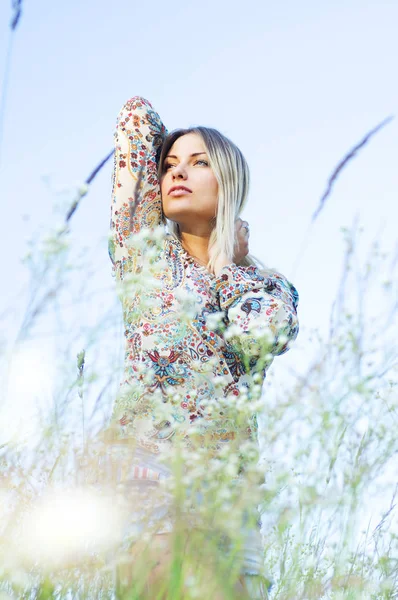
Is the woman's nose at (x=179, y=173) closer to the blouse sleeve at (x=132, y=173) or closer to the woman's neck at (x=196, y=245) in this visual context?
the blouse sleeve at (x=132, y=173)

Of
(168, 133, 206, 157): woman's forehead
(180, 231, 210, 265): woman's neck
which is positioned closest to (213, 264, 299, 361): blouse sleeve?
(180, 231, 210, 265): woman's neck

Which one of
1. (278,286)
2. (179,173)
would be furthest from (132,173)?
(278,286)

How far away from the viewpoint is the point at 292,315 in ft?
7.76

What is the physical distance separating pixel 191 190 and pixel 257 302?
607mm

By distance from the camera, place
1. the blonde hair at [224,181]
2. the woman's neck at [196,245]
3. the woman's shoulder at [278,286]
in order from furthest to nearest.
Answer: the woman's neck at [196,245] → the blonde hair at [224,181] → the woman's shoulder at [278,286]

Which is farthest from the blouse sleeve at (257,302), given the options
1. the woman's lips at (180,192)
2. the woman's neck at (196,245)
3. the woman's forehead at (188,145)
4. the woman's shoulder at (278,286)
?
the woman's forehead at (188,145)

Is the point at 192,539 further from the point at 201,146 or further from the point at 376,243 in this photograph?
the point at 201,146

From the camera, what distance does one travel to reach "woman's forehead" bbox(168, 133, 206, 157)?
2.88m

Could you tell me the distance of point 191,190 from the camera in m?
2.74

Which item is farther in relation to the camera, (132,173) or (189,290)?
(132,173)

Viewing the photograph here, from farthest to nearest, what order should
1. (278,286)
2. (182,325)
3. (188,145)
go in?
(188,145) → (278,286) → (182,325)

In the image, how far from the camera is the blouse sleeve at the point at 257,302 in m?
2.28

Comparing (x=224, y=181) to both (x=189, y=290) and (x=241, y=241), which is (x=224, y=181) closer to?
(x=241, y=241)

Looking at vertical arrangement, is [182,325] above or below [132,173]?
below
